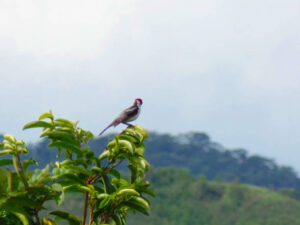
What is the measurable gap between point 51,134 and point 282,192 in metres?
60.3

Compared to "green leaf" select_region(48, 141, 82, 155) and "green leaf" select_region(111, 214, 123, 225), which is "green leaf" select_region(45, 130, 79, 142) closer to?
"green leaf" select_region(48, 141, 82, 155)

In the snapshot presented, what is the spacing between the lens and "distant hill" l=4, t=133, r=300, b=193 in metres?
94.2

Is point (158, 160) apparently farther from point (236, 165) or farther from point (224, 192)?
point (224, 192)

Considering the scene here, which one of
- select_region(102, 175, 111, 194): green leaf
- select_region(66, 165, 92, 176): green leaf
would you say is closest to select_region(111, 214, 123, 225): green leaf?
select_region(102, 175, 111, 194): green leaf

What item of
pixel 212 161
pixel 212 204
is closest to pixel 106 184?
pixel 212 204

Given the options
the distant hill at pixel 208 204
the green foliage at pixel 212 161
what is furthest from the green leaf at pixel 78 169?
the green foliage at pixel 212 161

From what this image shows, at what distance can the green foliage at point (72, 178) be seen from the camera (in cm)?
235

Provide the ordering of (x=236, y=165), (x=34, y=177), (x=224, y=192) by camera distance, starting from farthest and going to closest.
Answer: (x=236, y=165)
(x=224, y=192)
(x=34, y=177)

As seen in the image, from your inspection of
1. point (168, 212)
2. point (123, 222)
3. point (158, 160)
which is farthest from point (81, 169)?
point (158, 160)

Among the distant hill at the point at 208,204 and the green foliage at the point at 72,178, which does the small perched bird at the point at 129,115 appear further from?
the distant hill at the point at 208,204

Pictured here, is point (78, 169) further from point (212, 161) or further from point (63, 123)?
point (212, 161)

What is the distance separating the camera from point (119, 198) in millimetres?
2668

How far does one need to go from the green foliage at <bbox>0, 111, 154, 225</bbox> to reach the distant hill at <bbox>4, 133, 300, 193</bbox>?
85.2 m

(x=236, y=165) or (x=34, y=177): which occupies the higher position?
(x=236, y=165)
